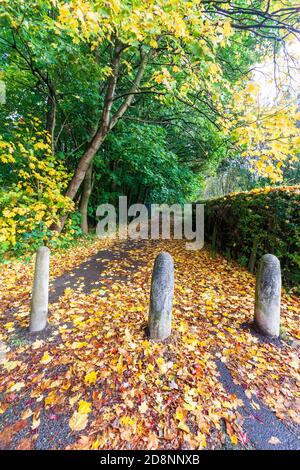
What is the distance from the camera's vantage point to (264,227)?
4918 millimetres

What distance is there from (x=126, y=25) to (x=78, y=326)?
4513mm

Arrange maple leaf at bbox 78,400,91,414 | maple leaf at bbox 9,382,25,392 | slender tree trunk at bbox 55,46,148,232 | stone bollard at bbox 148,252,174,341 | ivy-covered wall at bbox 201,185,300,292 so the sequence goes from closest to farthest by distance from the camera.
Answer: maple leaf at bbox 78,400,91,414 < maple leaf at bbox 9,382,25,392 < stone bollard at bbox 148,252,174,341 < ivy-covered wall at bbox 201,185,300,292 < slender tree trunk at bbox 55,46,148,232

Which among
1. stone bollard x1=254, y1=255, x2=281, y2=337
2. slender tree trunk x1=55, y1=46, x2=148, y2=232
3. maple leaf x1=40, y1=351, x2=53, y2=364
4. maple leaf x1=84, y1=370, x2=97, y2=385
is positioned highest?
slender tree trunk x1=55, y1=46, x2=148, y2=232

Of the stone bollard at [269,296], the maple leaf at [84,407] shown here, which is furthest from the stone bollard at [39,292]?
the stone bollard at [269,296]

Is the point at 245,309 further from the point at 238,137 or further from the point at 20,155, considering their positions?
the point at 20,155

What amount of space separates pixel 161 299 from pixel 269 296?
151cm

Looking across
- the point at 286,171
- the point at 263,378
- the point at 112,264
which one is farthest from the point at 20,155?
the point at 286,171

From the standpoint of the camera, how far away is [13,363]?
2.54m

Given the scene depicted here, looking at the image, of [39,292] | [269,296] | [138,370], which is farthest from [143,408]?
[269,296]

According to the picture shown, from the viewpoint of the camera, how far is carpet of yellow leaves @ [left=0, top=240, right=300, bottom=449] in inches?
73.2

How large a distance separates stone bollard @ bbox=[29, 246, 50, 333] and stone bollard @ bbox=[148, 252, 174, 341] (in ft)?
5.14

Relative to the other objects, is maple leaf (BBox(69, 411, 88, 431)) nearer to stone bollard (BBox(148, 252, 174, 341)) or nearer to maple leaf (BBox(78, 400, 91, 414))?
maple leaf (BBox(78, 400, 91, 414))

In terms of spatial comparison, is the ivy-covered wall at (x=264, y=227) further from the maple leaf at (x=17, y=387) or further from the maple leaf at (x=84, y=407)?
the maple leaf at (x=17, y=387)

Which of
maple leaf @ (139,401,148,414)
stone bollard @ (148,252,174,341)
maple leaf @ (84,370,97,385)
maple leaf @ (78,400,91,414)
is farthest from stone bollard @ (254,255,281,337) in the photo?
maple leaf @ (78,400,91,414)
